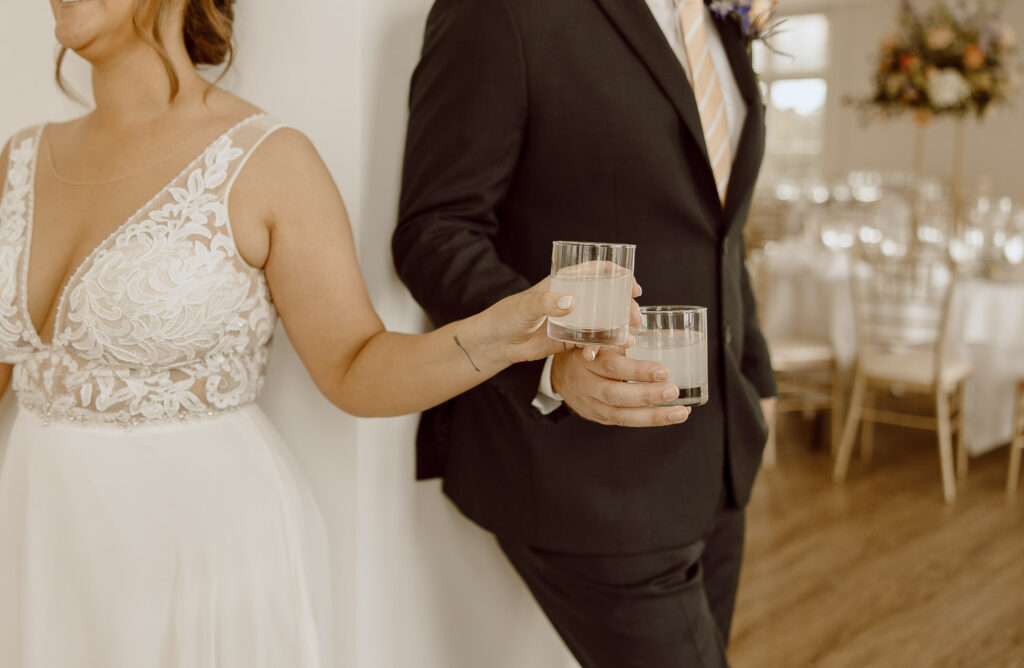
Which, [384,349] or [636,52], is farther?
[636,52]

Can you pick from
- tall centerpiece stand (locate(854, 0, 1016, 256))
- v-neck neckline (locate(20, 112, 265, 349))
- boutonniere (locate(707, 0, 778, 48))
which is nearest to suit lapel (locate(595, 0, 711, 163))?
boutonniere (locate(707, 0, 778, 48))

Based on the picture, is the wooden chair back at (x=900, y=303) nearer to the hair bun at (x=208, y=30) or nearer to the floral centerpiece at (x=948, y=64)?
the floral centerpiece at (x=948, y=64)

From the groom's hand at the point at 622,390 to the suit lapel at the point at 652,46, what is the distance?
1.48ft

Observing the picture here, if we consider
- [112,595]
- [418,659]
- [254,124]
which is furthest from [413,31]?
[418,659]

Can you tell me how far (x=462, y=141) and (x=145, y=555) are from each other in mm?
709

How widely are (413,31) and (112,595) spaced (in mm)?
952

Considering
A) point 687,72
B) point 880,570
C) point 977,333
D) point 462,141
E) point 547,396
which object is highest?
point 687,72

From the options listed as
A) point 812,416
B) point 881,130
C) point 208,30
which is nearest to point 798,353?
point 812,416

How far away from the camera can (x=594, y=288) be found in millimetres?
979

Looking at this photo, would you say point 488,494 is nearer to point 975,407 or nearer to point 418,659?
point 418,659

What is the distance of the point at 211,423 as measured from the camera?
132cm

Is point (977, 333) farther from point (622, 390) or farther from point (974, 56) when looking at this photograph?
point (622, 390)

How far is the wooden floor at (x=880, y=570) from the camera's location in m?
3.02

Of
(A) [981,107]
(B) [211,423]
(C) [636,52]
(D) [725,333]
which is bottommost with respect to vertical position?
(B) [211,423]
